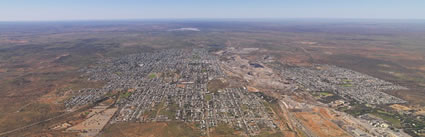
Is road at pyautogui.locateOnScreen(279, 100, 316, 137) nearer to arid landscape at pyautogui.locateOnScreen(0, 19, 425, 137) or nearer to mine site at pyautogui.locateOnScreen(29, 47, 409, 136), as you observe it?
mine site at pyautogui.locateOnScreen(29, 47, 409, 136)

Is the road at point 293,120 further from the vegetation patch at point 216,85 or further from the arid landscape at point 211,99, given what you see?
the vegetation patch at point 216,85

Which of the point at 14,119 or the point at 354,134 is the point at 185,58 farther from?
the point at 354,134

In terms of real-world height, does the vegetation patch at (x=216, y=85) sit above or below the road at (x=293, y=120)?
above

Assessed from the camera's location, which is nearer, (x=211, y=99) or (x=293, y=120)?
(x=293, y=120)

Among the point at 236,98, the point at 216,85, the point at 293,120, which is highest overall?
the point at 216,85

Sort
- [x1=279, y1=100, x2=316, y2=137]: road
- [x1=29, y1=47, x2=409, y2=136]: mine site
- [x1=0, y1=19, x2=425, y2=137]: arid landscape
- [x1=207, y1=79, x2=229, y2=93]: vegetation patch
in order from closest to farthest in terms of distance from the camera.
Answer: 1. [x1=279, y1=100, x2=316, y2=137]: road
2. [x1=0, y1=19, x2=425, y2=137]: arid landscape
3. [x1=29, y1=47, x2=409, y2=136]: mine site
4. [x1=207, y1=79, x2=229, y2=93]: vegetation patch

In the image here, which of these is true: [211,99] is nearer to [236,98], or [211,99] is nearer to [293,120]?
[236,98]

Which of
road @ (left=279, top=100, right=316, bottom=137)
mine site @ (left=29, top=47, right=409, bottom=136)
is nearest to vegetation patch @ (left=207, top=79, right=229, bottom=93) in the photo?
mine site @ (left=29, top=47, right=409, bottom=136)

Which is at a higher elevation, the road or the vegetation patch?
the vegetation patch

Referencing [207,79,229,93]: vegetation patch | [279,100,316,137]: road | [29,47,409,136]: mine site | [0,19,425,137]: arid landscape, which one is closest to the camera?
[279,100,316,137]: road

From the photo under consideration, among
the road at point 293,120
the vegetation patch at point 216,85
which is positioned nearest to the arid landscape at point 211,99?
the road at point 293,120

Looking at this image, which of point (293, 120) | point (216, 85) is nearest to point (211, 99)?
point (216, 85)

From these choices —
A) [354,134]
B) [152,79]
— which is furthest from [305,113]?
[152,79]
